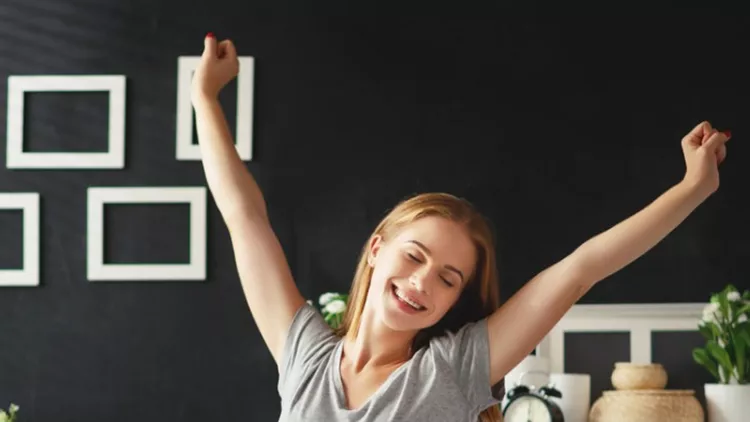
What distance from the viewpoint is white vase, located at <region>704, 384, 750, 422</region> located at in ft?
9.96

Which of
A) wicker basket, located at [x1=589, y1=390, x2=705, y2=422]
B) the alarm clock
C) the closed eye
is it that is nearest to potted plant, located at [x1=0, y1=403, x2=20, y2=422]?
the alarm clock

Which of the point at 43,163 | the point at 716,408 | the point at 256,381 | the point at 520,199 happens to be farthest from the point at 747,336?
the point at 43,163

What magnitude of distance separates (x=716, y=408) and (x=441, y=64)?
135 centimetres

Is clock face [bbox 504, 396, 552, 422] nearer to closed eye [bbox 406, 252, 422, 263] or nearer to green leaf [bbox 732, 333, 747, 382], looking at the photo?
green leaf [bbox 732, 333, 747, 382]

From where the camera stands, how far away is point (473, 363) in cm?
138

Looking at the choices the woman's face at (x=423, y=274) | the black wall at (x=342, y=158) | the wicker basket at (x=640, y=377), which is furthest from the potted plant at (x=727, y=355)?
the woman's face at (x=423, y=274)

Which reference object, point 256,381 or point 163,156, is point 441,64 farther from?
point 256,381

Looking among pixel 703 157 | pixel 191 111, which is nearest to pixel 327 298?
pixel 191 111

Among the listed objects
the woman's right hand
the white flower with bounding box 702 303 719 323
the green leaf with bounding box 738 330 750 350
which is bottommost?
the green leaf with bounding box 738 330 750 350

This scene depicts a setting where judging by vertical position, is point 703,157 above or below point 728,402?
above

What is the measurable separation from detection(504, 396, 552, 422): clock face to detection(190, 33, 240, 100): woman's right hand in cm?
170

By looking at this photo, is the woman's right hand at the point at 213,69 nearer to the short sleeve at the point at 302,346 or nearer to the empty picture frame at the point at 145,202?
the short sleeve at the point at 302,346

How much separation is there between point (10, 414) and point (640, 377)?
1933 millimetres

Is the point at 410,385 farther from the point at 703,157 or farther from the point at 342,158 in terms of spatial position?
the point at 342,158
